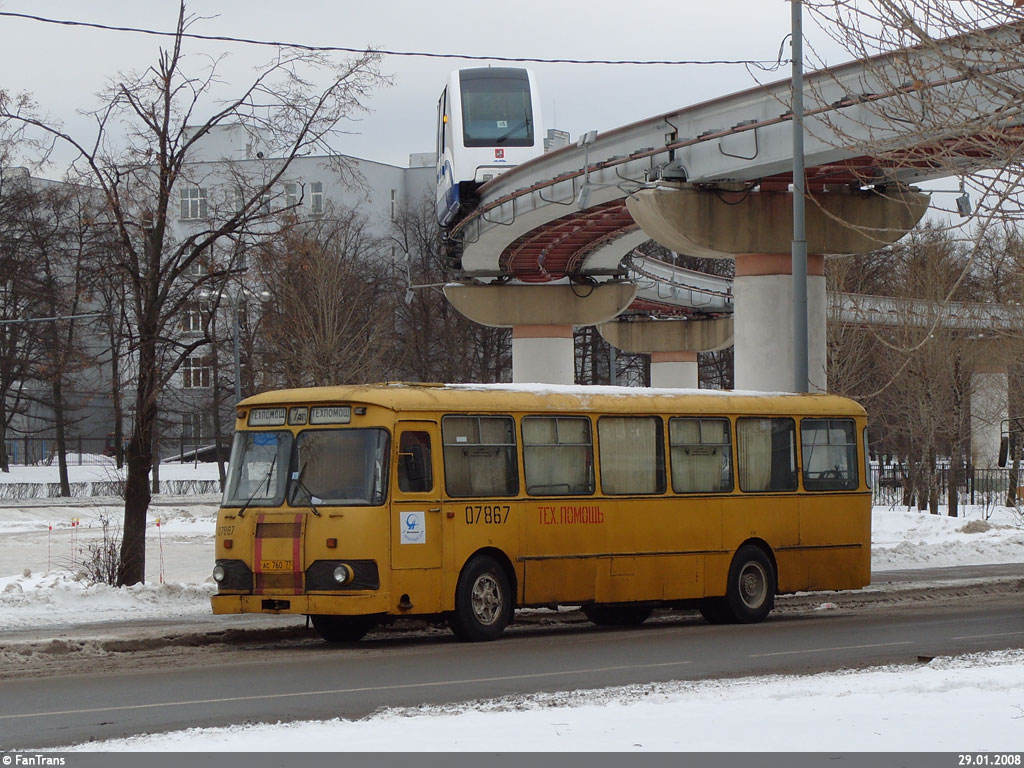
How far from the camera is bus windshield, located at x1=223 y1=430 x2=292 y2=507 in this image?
15961 millimetres

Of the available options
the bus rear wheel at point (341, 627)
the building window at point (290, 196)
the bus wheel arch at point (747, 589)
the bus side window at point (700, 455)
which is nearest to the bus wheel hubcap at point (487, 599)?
the bus rear wheel at point (341, 627)

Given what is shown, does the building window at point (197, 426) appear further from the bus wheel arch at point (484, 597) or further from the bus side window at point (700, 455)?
the bus wheel arch at point (484, 597)

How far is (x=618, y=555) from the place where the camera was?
1777 cm

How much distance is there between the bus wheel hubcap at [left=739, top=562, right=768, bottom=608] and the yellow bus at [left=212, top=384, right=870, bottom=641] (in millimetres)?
26

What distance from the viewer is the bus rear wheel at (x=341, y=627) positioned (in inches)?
643

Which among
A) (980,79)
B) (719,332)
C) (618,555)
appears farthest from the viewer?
(719,332)

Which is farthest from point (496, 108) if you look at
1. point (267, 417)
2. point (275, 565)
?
point (275, 565)

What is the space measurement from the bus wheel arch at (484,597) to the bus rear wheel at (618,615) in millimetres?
2405

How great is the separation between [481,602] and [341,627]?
1.54 m

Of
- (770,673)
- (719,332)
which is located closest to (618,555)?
(770,673)

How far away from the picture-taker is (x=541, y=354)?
4631 centimetres

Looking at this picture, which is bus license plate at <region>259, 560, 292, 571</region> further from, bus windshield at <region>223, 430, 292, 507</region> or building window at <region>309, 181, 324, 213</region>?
building window at <region>309, 181, 324, 213</region>
